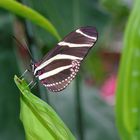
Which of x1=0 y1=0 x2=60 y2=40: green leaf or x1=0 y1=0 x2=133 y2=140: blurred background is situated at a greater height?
x1=0 y1=0 x2=60 y2=40: green leaf

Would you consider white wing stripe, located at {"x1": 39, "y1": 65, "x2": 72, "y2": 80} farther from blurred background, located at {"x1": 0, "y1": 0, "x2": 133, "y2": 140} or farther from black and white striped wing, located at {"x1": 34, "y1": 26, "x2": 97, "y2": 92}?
blurred background, located at {"x1": 0, "y1": 0, "x2": 133, "y2": 140}

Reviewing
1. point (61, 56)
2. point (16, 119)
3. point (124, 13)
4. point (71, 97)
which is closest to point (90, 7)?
point (71, 97)

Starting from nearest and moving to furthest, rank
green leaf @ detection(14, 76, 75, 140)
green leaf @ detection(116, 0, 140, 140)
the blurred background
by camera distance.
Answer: green leaf @ detection(14, 76, 75, 140), green leaf @ detection(116, 0, 140, 140), the blurred background

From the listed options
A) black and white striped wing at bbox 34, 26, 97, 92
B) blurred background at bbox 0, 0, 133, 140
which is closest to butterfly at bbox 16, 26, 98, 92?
black and white striped wing at bbox 34, 26, 97, 92

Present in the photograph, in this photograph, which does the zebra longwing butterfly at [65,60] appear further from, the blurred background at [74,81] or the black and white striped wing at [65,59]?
the blurred background at [74,81]

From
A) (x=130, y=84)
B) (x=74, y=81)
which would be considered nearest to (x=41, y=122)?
(x=130, y=84)

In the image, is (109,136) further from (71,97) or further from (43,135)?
(43,135)

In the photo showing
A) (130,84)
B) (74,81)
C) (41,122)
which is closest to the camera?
(41,122)

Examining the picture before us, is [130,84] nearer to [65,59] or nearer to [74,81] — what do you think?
[65,59]
